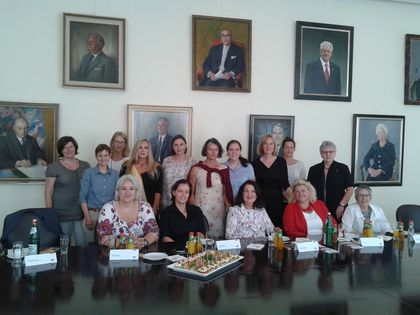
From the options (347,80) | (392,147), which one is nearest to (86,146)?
(347,80)

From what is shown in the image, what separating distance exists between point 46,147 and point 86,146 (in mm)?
396

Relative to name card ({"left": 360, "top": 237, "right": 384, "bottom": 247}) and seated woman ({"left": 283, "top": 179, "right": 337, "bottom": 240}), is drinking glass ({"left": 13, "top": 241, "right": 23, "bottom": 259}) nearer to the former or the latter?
seated woman ({"left": 283, "top": 179, "right": 337, "bottom": 240})

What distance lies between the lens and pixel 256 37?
4527mm

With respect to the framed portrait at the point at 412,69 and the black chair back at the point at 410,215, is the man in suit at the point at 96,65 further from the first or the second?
the framed portrait at the point at 412,69

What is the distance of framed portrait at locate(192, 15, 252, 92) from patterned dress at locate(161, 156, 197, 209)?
104 cm

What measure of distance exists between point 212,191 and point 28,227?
159 cm

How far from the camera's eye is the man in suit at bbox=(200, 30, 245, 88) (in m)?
4.36

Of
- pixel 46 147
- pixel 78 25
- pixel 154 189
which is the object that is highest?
pixel 78 25

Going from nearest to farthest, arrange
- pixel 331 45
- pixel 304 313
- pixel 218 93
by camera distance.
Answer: pixel 304 313 → pixel 218 93 → pixel 331 45

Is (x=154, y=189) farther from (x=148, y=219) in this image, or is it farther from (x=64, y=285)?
(x=64, y=285)

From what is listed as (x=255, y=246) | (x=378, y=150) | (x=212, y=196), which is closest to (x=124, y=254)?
(x=255, y=246)

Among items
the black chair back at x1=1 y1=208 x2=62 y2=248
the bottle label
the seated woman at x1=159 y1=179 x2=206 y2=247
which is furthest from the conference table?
the seated woman at x1=159 y1=179 x2=206 y2=247

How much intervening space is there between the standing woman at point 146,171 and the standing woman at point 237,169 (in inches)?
27.9

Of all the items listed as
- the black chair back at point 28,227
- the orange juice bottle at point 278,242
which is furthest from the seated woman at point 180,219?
the black chair back at point 28,227
